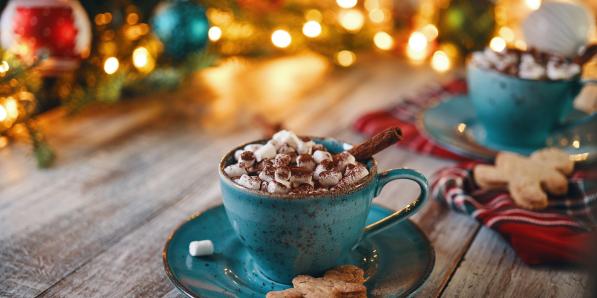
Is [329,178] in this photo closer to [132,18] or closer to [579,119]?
[579,119]

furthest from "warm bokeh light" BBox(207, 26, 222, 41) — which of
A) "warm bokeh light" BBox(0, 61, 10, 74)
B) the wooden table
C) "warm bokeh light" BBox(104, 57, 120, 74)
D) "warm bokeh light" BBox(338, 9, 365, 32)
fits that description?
"warm bokeh light" BBox(0, 61, 10, 74)

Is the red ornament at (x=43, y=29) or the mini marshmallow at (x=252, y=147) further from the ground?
the red ornament at (x=43, y=29)

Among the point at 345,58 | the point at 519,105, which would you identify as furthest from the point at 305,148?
the point at 345,58

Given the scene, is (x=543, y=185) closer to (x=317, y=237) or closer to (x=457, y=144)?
(x=457, y=144)

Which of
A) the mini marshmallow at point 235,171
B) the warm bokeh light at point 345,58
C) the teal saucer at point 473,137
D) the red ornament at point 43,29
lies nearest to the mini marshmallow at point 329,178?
the mini marshmallow at point 235,171

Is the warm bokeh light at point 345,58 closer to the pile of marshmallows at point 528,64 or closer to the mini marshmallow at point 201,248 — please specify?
the pile of marshmallows at point 528,64
